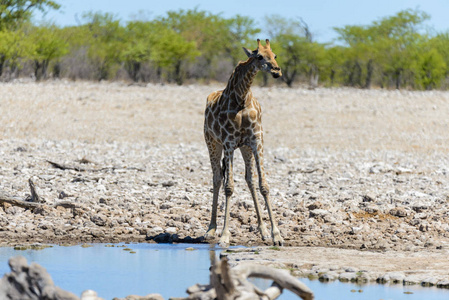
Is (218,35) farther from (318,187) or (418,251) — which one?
(418,251)

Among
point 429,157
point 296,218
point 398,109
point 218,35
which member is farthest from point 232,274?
point 218,35

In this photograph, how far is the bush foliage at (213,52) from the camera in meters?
42.1

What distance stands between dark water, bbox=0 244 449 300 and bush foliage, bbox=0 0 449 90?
99.9 feet

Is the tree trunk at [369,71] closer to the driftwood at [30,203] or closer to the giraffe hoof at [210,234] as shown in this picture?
the driftwood at [30,203]

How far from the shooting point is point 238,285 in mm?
5953

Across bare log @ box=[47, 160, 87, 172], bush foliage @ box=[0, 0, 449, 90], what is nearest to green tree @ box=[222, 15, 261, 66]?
bush foliage @ box=[0, 0, 449, 90]

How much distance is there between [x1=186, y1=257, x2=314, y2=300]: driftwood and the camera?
5.73 meters

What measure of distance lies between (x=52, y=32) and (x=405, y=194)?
3380 cm

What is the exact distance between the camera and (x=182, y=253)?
9.88 metres

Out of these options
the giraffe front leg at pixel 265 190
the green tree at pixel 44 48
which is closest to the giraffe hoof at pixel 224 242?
the giraffe front leg at pixel 265 190

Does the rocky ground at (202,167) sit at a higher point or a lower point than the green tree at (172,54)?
lower

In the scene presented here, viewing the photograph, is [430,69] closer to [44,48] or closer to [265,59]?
[44,48]

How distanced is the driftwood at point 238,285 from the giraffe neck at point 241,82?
175 inches

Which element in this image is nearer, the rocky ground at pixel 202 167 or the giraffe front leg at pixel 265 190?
the giraffe front leg at pixel 265 190
